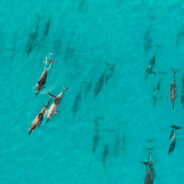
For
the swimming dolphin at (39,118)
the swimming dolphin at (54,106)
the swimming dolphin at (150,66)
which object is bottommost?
the swimming dolphin at (39,118)

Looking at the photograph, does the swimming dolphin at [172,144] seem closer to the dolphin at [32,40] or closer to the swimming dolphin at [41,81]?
the swimming dolphin at [41,81]

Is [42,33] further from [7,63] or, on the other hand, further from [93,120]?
[93,120]

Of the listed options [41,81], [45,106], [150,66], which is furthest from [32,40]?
[150,66]

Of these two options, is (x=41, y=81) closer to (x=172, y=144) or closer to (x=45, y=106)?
(x=45, y=106)

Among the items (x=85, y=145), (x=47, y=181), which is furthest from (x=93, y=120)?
(x=47, y=181)

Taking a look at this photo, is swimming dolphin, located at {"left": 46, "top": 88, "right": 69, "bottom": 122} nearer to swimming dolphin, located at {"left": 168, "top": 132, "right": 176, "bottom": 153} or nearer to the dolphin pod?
the dolphin pod

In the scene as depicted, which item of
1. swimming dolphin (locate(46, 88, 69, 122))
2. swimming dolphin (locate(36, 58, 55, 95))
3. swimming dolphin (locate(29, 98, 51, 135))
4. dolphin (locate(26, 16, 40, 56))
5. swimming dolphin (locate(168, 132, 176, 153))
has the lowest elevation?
swimming dolphin (locate(168, 132, 176, 153))

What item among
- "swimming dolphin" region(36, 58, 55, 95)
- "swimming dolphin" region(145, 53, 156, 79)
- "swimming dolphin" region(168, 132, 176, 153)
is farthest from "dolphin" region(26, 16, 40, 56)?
"swimming dolphin" region(168, 132, 176, 153)

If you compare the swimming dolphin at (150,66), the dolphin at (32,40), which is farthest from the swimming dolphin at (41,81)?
the swimming dolphin at (150,66)

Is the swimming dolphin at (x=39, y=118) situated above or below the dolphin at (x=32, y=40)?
below
